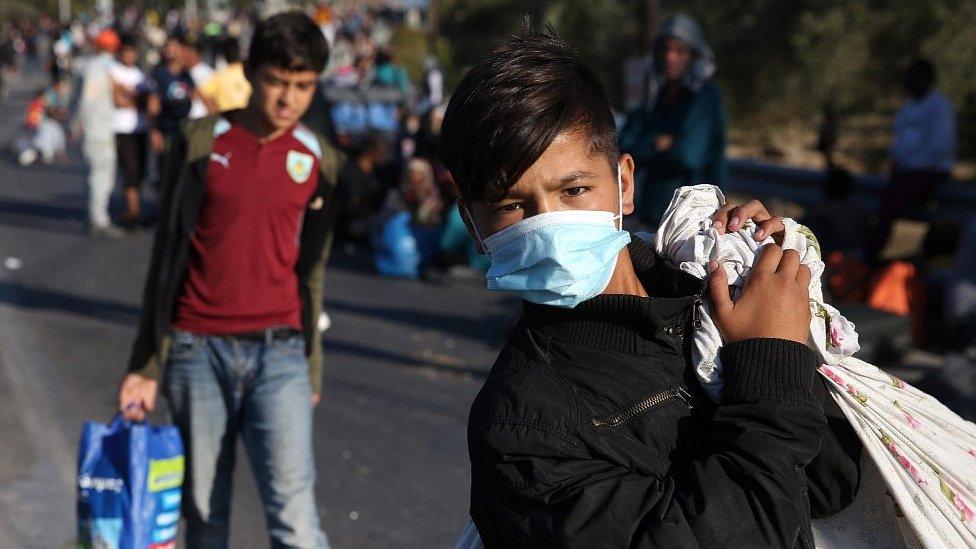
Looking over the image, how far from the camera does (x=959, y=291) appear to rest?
756 cm

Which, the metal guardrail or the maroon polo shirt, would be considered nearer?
the maroon polo shirt

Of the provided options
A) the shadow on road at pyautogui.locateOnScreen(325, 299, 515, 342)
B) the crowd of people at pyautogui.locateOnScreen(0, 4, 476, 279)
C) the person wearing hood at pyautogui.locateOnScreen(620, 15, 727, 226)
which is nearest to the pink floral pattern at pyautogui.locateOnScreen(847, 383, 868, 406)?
the person wearing hood at pyautogui.locateOnScreen(620, 15, 727, 226)

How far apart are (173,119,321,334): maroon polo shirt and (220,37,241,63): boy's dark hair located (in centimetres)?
665

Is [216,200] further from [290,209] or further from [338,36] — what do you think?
[338,36]

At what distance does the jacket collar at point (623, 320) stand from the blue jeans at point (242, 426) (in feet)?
6.04

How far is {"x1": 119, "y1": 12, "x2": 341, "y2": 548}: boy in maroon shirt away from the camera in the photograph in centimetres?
347

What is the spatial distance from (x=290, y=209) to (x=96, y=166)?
9.01 m

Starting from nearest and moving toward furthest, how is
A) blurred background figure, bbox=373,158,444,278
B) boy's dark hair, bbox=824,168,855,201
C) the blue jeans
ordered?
the blue jeans → boy's dark hair, bbox=824,168,855,201 → blurred background figure, bbox=373,158,444,278

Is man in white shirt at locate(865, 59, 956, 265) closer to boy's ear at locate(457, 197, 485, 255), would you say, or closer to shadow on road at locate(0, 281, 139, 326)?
shadow on road at locate(0, 281, 139, 326)

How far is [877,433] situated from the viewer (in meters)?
1.72

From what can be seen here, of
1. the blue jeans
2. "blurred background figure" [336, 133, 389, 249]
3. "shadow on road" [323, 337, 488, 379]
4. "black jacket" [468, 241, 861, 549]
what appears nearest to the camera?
"black jacket" [468, 241, 861, 549]

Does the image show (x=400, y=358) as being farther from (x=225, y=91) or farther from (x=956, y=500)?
(x=956, y=500)

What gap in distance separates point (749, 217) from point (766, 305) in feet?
0.83

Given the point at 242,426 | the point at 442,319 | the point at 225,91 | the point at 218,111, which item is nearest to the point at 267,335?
the point at 242,426
